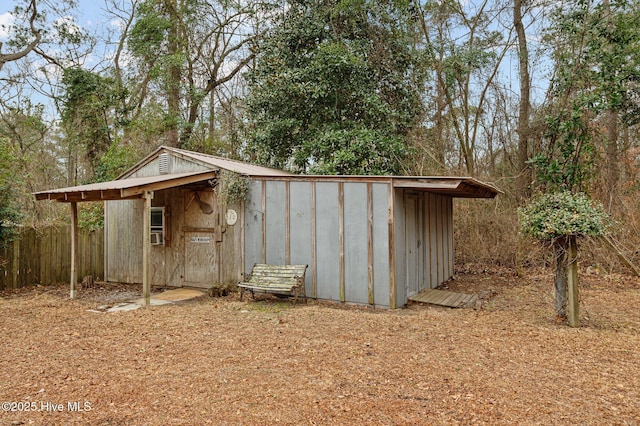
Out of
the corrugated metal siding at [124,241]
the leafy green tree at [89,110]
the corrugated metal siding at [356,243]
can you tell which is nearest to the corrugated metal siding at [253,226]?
the corrugated metal siding at [356,243]

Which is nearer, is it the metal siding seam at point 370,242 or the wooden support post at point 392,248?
the wooden support post at point 392,248

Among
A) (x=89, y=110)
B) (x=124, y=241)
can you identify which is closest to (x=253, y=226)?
(x=124, y=241)

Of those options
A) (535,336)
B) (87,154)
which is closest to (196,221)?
(535,336)

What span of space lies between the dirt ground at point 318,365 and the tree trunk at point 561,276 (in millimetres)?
251

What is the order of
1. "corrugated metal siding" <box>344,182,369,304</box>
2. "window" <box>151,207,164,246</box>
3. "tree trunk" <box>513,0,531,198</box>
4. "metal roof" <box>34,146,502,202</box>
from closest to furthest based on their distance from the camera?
"metal roof" <box>34,146,502,202</box>
"corrugated metal siding" <box>344,182,369,304</box>
"window" <box>151,207,164,246</box>
"tree trunk" <box>513,0,531,198</box>

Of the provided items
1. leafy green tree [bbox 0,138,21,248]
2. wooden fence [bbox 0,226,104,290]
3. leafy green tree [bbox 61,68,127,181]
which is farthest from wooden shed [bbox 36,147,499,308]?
leafy green tree [bbox 61,68,127,181]

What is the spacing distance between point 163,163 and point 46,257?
3.46 metres

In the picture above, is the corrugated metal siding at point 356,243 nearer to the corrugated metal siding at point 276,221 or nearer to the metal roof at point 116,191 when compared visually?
the corrugated metal siding at point 276,221

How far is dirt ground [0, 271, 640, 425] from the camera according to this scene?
320 cm

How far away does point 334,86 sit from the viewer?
12.0 metres

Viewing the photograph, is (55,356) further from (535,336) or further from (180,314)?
(535,336)

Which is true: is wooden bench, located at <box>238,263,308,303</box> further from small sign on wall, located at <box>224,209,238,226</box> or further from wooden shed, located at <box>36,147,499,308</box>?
small sign on wall, located at <box>224,209,238,226</box>

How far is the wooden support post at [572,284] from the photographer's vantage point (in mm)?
5398

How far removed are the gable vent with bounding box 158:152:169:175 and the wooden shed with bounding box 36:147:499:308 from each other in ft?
0.07
